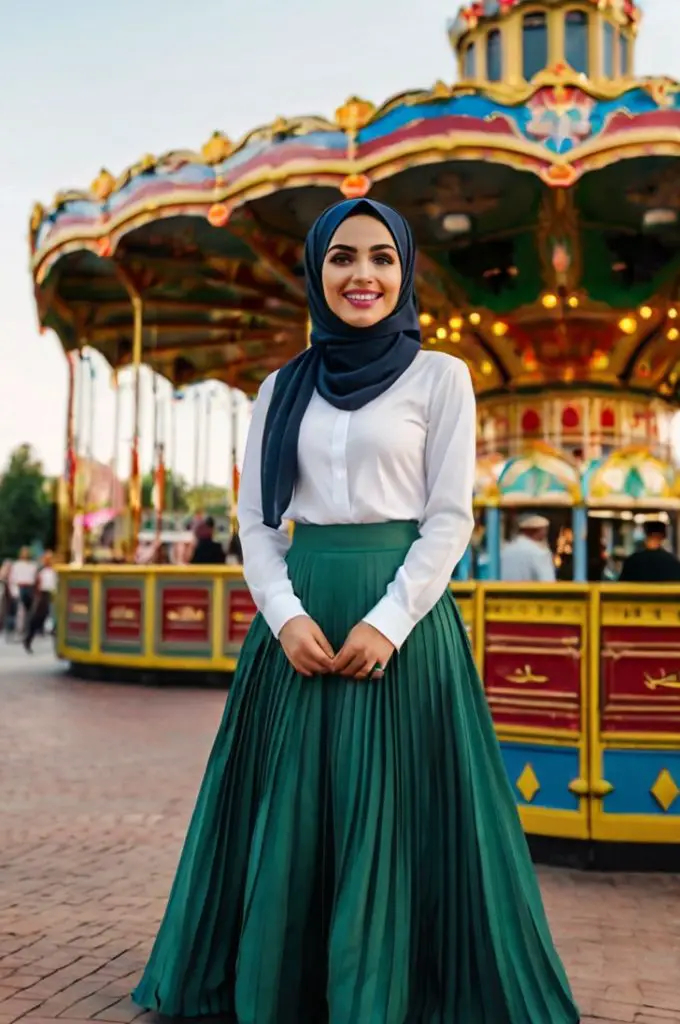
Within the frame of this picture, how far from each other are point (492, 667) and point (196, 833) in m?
2.57

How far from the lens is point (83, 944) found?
355 centimetres

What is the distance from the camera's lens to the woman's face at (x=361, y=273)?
2.57 metres

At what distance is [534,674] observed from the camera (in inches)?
194

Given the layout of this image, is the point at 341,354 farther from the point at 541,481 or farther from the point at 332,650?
the point at 541,481

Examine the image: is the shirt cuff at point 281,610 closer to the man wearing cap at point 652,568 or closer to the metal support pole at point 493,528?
the man wearing cap at point 652,568

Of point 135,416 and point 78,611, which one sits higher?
point 135,416

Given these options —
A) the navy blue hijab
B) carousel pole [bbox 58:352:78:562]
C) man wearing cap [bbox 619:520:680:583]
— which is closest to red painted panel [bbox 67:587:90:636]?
carousel pole [bbox 58:352:78:562]

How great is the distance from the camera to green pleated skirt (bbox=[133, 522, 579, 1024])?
245 cm

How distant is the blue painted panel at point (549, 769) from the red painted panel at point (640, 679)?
223 mm

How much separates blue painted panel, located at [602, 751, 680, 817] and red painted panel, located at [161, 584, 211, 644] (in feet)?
24.7

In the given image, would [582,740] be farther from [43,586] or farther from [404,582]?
[43,586]

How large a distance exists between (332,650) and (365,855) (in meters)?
0.45

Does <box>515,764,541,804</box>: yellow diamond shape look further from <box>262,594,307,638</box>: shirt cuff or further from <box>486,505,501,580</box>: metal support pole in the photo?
<box>486,505,501,580</box>: metal support pole

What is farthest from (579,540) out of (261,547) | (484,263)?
(261,547)
